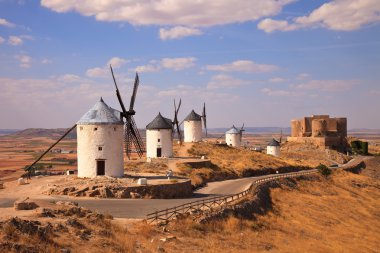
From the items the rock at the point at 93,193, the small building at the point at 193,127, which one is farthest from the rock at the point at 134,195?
the small building at the point at 193,127

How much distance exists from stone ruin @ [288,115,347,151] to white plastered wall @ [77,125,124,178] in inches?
1622

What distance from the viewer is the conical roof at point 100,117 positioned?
27359 mm

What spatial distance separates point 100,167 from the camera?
27578 mm

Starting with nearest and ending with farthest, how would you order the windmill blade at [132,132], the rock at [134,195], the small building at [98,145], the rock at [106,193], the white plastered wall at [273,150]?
1. the rock at [106,193]
2. the rock at [134,195]
3. the small building at [98,145]
4. the windmill blade at [132,132]
5. the white plastered wall at [273,150]

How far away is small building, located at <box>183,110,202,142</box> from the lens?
54594mm

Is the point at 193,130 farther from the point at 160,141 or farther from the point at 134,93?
the point at 134,93

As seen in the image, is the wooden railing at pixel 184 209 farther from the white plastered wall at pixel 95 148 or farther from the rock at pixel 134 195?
the white plastered wall at pixel 95 148

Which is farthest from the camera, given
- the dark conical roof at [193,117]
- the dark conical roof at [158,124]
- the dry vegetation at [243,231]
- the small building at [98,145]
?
the dark conical roof at [193,117]

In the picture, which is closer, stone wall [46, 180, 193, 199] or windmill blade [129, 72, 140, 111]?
stone wall [46, 180, 193, 199]

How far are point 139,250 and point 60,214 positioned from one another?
159 inches

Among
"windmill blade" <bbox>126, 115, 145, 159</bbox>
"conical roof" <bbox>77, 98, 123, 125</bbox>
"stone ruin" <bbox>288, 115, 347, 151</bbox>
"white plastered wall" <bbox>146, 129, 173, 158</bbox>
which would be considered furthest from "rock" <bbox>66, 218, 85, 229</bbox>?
"stone ruin" <bbox>288, 115, 347, 151</bbox>

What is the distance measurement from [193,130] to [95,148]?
1108 inches

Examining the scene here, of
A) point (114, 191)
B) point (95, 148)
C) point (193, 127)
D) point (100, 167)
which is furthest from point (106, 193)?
point (193, 127)

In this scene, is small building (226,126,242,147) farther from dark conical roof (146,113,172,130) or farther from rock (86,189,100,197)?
rock (86,189,100,197)
